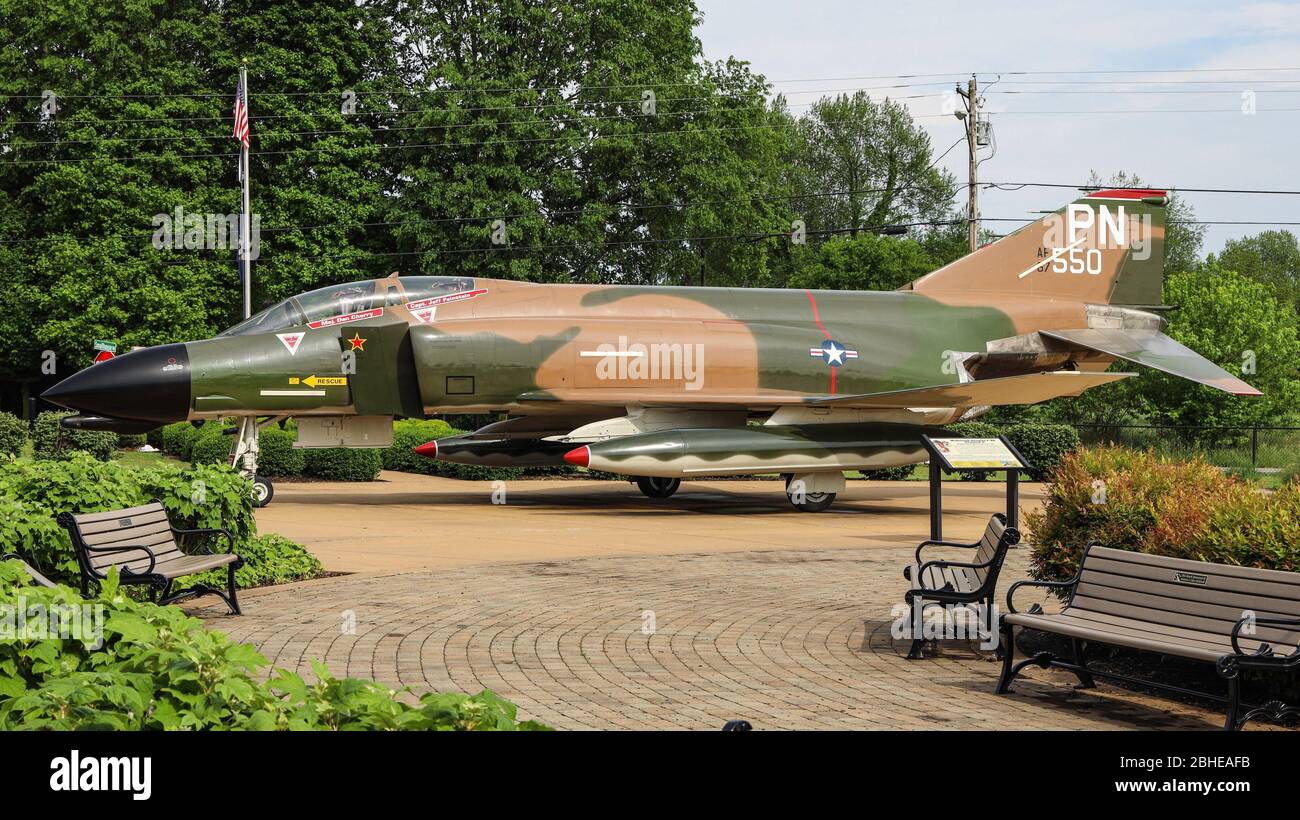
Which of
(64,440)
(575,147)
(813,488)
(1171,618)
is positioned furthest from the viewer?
(575,147)

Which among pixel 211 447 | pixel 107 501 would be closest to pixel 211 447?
pixel 211 447

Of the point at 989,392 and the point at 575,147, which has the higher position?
the point at 575,147

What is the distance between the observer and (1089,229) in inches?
884

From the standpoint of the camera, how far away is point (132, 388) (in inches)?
704

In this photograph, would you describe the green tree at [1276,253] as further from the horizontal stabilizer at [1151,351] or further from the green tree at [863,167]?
the horizontal stabilizer at [1151,351]

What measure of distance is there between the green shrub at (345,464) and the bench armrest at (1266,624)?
70.7ft

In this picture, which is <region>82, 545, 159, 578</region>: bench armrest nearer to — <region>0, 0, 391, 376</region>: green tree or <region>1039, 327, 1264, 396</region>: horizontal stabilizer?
<region>1039, 327, 1264, 396</region>: horizontal stabilizer

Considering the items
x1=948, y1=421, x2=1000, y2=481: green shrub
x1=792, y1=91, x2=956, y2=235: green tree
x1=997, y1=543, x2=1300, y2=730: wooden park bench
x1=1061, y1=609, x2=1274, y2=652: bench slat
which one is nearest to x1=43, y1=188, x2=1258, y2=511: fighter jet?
x1=948, y1=421, x2=1000, y2=481: green shrub

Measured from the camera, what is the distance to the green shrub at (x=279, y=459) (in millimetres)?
26156

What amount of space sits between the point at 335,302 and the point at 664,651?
40.7 ft

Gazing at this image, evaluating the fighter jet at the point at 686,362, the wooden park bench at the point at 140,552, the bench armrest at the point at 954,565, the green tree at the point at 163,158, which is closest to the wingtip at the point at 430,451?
the fighter jet at the point at 686,362

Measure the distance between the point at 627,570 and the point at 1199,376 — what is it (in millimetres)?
13079

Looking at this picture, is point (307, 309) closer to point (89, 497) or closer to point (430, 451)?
point (430, 451)

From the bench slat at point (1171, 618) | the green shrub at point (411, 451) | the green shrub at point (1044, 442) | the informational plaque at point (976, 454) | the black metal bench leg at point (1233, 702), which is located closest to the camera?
the black metal bench leg at point (1233, 702)
